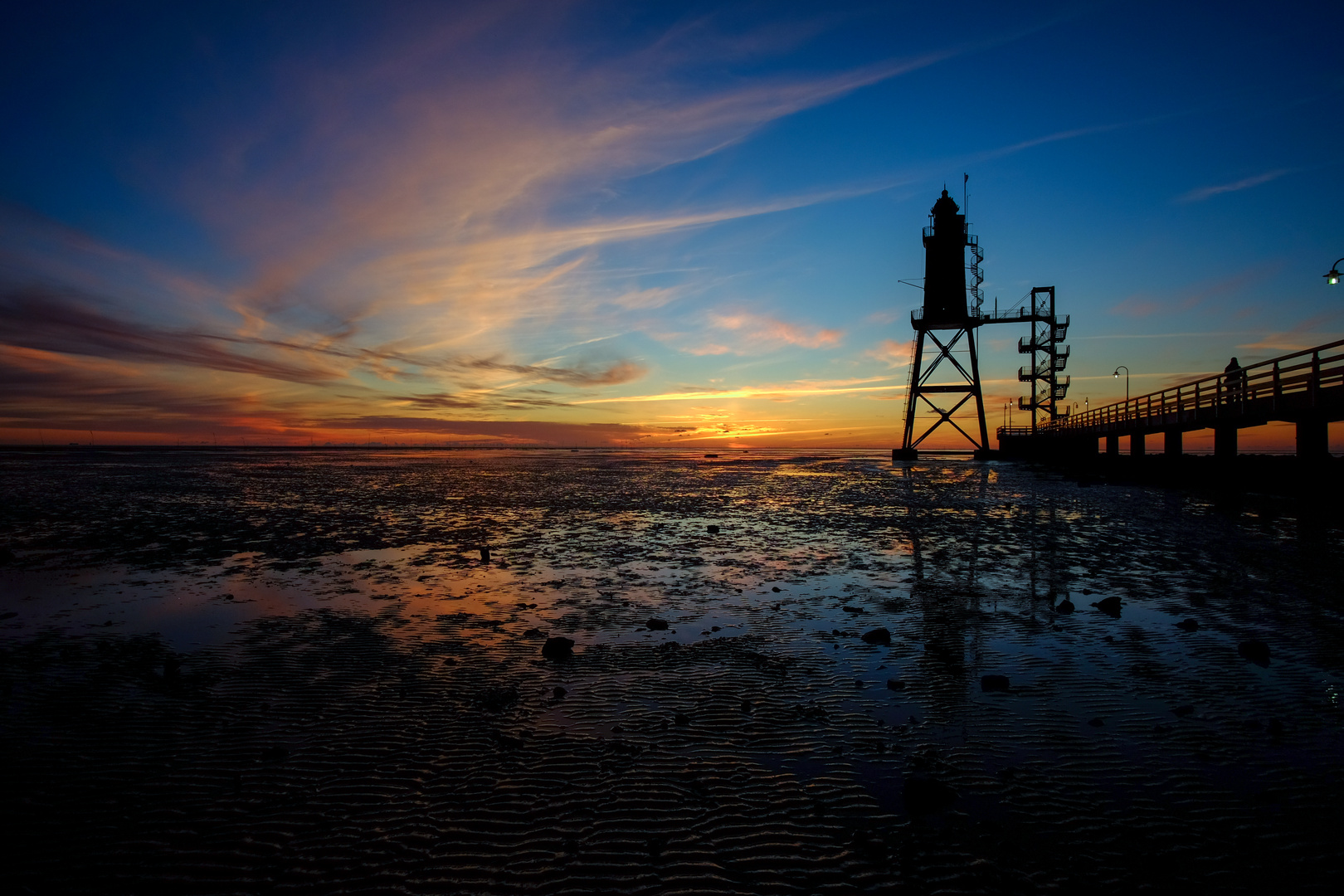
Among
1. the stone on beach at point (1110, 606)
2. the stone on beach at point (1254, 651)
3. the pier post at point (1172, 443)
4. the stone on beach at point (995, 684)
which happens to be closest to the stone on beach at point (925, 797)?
the stone on beach at point (995, 684)

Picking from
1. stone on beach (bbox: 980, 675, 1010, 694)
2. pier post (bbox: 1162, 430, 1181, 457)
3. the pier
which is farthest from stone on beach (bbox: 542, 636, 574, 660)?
pier post (bbox: 1162, 430, 1181, 457)

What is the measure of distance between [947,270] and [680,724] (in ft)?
Result: 192

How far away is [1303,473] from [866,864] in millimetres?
28238

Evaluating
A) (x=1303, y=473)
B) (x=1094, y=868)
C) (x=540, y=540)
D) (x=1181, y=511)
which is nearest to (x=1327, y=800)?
(x=1094, y=868)

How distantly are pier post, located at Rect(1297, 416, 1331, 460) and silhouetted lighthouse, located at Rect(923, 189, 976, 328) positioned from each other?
35.4 metres

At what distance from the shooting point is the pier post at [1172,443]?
35.2 metres

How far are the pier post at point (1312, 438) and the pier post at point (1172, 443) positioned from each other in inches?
595

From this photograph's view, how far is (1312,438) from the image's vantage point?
20.7 meters

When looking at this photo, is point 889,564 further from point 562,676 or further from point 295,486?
point 295,486

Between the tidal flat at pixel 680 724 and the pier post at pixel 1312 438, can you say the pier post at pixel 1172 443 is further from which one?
the tidal flat at pixel 680 724

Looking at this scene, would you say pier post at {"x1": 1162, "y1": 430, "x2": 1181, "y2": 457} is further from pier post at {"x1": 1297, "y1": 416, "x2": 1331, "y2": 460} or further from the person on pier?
pier post at {"x1": 1297, "y1": 416, "x2": 1331, "y2": 460}

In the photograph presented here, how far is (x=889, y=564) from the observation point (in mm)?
12695

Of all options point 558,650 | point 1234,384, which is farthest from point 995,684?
point 1234,384

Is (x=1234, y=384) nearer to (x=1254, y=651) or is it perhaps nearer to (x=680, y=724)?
(x=1254, y=651)
